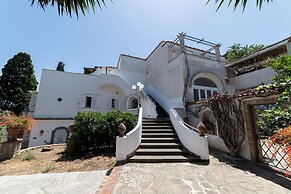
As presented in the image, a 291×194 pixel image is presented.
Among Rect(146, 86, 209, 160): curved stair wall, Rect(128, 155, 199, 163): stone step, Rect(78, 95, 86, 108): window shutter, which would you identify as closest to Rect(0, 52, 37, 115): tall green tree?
Rect(78, 95, 86, 108): window shutter

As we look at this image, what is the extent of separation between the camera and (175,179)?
12.9ft

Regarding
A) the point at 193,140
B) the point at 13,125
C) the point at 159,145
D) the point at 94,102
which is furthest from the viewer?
the point at 94,102

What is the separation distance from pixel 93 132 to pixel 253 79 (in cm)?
1289

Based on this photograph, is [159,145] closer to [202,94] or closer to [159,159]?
[159,159]

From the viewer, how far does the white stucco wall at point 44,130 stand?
43.3 feet

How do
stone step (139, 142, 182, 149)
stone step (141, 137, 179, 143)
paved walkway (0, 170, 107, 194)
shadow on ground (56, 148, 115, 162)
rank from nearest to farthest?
paved walkway (0, 170, 107, 194) < stone step (139, 142, 182, 149) < shadow on ground (56, 148, 115, 162) < stone step (141, 137, 179, 143)

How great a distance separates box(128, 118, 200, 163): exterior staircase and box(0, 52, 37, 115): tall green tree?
23.6 metres

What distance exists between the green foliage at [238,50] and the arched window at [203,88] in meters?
13.9

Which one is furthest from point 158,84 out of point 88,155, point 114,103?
point 88,155

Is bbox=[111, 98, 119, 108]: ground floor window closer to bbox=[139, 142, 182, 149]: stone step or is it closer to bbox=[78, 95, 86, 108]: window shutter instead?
bbox=[78, 95, 86, 108]: window shutter

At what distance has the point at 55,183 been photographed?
4031mm

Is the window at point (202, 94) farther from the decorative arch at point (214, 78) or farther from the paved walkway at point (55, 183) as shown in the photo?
the paved walkway at point (55, 183)

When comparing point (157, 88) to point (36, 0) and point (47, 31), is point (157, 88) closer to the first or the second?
point (47, 31)

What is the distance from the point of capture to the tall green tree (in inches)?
890
